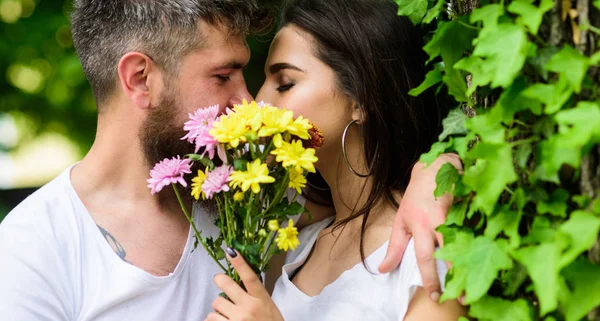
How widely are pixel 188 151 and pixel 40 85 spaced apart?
243 cm

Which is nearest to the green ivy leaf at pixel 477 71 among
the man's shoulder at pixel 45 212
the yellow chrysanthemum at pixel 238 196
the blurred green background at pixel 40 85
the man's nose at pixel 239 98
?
the yellow chrysanthemum at pixel 238 196

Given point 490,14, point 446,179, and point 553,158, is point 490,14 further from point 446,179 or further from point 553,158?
point 446,179

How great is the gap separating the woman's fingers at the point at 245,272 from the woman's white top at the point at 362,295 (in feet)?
1.34

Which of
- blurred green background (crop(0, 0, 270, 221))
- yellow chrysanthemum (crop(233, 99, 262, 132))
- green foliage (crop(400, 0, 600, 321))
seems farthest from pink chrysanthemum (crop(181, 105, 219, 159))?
blurred green background (crop(0, 0, 270, 221))

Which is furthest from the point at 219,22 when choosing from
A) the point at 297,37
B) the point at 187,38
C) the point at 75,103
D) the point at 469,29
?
the point at 75,103

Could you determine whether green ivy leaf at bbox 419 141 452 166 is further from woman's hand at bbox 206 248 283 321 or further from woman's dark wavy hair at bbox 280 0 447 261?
woman's dark wavy hair at bbox 280 0 447 261

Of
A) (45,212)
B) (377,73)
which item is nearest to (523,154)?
(377,73)

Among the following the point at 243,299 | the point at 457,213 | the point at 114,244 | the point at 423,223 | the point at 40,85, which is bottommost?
the point at 40,85

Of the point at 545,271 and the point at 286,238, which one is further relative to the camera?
the point at 286,238

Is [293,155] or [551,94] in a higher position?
[551,94]

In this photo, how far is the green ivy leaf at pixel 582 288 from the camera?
1.33 meters

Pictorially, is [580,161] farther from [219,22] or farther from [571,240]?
[219,22]

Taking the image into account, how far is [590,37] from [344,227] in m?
1.41

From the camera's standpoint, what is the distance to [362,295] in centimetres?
227
